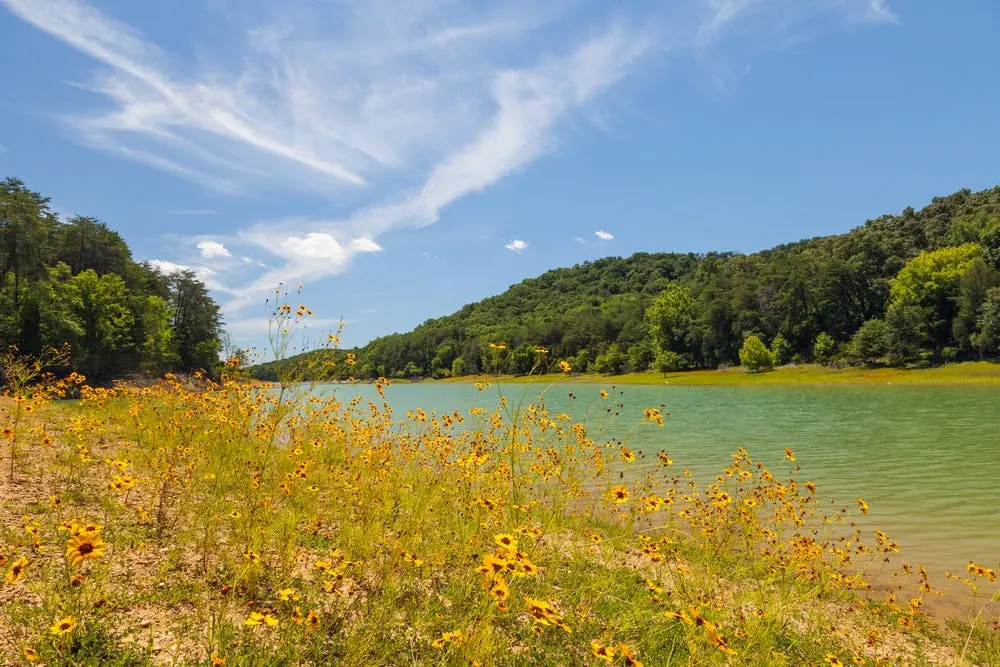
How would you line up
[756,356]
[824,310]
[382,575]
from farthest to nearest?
[824,310] < [756,356] < [382,575]

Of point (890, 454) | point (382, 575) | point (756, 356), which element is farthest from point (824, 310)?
point (382, 575)

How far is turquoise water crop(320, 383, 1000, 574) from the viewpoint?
759cm

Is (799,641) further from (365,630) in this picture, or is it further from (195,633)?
(195,633)

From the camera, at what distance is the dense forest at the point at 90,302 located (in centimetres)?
3756

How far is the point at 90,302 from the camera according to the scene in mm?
44344

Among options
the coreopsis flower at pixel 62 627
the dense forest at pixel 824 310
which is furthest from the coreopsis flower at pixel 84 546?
the dense forest at pixel 824 310

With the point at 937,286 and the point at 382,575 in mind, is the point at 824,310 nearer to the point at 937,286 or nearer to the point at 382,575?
the point at 937,286

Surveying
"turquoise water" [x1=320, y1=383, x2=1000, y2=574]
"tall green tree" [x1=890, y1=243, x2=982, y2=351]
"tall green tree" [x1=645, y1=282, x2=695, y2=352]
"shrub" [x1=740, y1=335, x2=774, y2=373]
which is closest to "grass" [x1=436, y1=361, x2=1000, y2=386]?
"shrub" [x1=740, y1=335, x2=774, y2=373]

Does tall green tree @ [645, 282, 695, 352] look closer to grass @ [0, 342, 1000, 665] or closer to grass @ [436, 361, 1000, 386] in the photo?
grass @ [436, 361, 1000, 386]

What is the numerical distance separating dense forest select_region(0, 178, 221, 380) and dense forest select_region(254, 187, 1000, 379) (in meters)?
22.4

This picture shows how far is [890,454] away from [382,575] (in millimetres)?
14643

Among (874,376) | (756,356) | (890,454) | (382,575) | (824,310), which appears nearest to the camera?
(382,575)

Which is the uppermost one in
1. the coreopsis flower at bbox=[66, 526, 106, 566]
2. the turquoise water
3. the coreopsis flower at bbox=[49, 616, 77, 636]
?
the coreopsis flower at bbox=[66, 526, 106, 566]

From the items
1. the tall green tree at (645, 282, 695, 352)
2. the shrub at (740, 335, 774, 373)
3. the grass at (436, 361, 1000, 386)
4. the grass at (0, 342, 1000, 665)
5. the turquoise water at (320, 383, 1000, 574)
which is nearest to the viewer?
the grass at (0, 342, 1000, 665)
